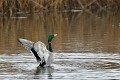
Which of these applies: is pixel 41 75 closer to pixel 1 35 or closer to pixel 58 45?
pixel 58 45

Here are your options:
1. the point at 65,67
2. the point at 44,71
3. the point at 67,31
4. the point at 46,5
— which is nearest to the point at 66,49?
the point at 65,67

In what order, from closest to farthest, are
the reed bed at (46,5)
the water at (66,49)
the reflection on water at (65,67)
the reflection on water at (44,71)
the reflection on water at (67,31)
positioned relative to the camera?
the reflection on water at (65,67) → the reflection on water at (44,71) → the water at (66,49) → the reflection on water at (67,31) → the reed bed at (46,5)

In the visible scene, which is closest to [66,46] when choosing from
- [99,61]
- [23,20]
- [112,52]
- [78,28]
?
[112,52]

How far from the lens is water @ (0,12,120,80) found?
1216 cm

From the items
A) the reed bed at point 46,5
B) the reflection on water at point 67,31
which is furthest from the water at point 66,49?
the reed bed at point 46,5

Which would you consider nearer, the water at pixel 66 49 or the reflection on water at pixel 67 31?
the water at pixel 66 49

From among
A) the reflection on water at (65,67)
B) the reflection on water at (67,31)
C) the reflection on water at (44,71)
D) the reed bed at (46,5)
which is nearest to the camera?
the reflection on water at (65,67)

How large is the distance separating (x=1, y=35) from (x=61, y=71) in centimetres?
820

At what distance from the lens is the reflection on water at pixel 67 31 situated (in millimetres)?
16547

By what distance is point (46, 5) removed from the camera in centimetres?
3116

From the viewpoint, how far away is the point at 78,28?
2252cm

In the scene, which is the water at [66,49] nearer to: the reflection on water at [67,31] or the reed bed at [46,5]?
the reflection on water at [67,31]

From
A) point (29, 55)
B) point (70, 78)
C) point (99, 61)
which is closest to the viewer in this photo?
point (70, 78)

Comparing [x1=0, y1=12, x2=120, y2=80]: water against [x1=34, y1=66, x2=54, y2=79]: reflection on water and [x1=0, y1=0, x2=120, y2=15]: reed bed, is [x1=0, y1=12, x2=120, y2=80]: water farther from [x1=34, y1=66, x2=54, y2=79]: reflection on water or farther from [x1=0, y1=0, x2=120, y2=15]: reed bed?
[x1=0, y1=0, x2=120, y2=15]: reed bed
